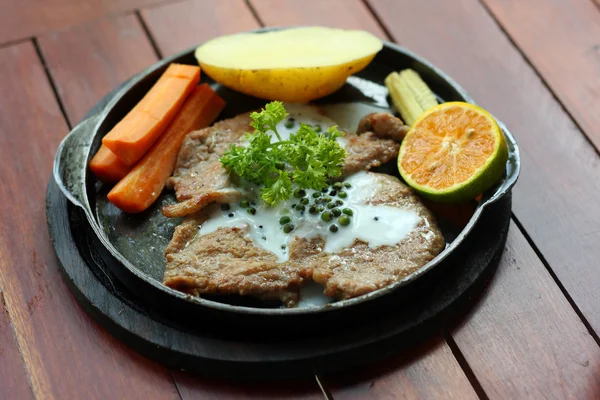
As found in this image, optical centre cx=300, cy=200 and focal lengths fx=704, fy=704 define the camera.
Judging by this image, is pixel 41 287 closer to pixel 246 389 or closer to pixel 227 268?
pixel 227 268

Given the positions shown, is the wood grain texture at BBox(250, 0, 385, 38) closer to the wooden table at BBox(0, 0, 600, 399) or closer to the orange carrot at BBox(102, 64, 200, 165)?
the wooden table at BBox(0, 0, 600, 399)

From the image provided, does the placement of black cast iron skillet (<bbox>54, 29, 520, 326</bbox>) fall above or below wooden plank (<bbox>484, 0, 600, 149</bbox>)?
above

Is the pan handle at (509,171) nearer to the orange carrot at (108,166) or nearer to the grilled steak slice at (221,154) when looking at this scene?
the grilled steak slice at (221,154)

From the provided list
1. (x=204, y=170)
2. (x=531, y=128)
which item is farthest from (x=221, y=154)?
(x=531, y=128)

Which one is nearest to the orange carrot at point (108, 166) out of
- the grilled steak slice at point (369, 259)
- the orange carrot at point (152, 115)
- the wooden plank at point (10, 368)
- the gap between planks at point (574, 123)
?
the orange carrot at point (152, 115)

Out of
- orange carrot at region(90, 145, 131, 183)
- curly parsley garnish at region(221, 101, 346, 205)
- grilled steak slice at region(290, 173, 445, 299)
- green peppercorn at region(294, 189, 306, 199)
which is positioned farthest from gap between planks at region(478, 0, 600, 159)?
orange carrot at region(90, 145, 131, 183)

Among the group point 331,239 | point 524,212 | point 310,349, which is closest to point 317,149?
point 331,239

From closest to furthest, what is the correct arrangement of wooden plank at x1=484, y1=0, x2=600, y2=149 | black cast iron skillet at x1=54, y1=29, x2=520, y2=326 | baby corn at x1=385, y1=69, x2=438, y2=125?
1. black cast iron skillet at x1=54, y1=29, x2=520, y2=326
2. baby corn at x1=385, y1=69, x2=438, y2=125
3. wooden plank at x1=484, y1=0, x2=600, y2=149

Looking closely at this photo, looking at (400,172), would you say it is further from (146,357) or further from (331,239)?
(146,357)
